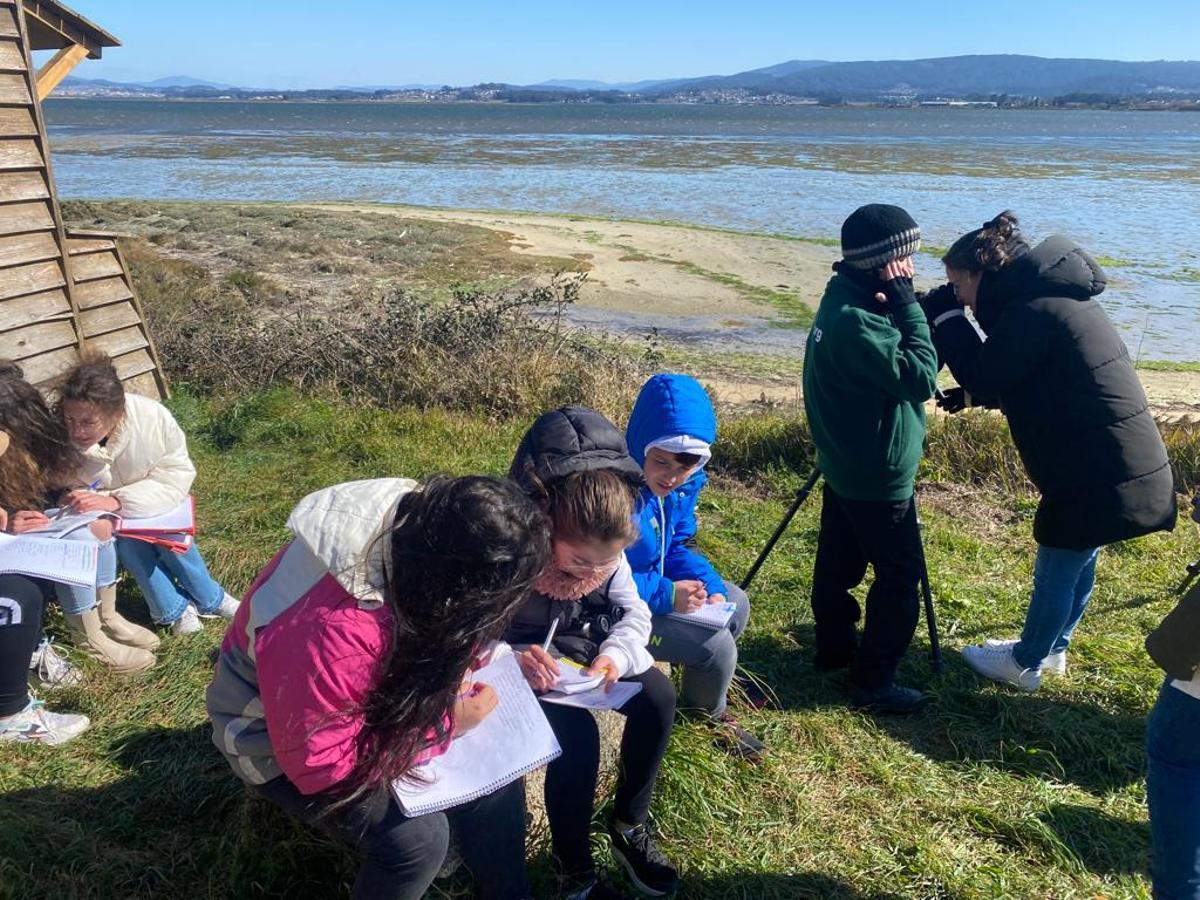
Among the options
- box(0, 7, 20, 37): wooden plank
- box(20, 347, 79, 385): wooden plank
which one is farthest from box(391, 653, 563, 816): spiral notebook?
box(0, 7, 20, 37): wooden plank

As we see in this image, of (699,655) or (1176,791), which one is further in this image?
(699,655)

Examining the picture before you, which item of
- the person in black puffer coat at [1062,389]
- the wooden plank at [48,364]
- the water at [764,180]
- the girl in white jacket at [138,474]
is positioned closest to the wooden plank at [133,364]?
the wooden plank at [48,364]

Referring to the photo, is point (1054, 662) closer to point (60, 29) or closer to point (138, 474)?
point (138, 474)

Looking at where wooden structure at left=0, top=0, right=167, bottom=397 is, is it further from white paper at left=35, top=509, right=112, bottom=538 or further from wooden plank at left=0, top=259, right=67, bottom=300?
white paper at left=35, top=509, right=112, bottom=538

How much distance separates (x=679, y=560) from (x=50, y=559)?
6.99 ft

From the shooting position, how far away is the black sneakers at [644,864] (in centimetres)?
260

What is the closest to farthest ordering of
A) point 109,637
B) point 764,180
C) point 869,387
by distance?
point 869,387 < point 109,637 < point 764,180

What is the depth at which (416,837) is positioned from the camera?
2078mm

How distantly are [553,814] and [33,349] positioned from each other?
4.90m

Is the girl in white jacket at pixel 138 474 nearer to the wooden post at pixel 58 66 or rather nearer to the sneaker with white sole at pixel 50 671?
the sneaker with white sole at pixel 50 671

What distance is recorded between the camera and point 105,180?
29.9 meters

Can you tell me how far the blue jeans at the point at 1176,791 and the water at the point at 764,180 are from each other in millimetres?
10303

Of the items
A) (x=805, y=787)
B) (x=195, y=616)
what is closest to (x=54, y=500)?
(x=195, y=616)

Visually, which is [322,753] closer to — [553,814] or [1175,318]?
[553,814]
